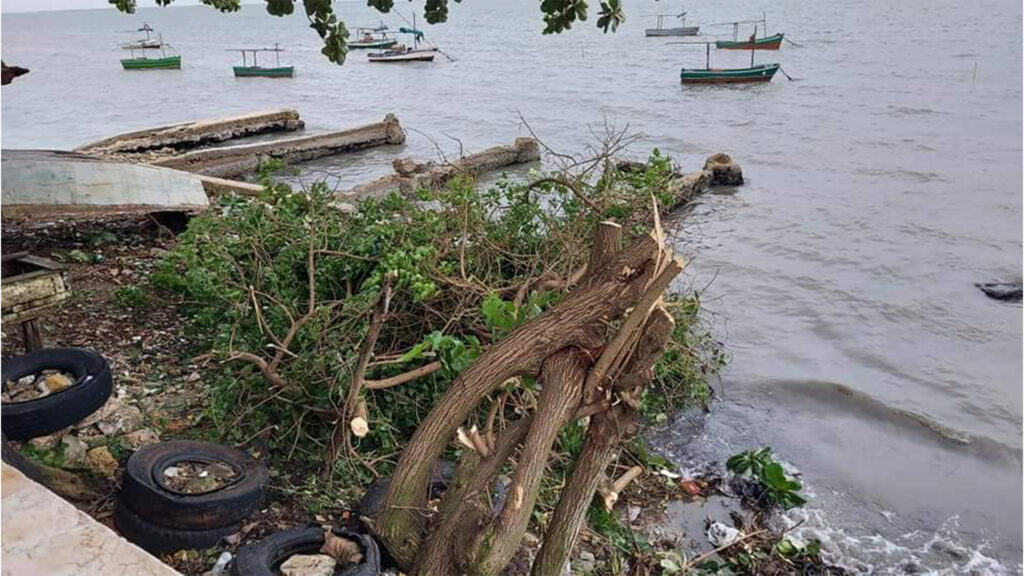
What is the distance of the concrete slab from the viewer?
2.74m

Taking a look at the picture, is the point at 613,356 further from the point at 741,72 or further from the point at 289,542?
the point at 741,72

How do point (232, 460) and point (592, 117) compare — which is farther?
point (592, 117)

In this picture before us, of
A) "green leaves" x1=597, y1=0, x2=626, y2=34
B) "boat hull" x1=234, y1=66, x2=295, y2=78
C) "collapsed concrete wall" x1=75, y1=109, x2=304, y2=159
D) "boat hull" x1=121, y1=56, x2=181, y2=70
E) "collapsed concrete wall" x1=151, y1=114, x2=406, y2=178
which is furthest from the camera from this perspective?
"boat hull" x1=121, y1=56, x2=181, y2=70

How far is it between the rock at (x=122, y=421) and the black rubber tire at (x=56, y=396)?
206mm

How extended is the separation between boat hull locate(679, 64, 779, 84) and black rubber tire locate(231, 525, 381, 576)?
32.4m

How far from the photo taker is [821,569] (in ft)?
19.1

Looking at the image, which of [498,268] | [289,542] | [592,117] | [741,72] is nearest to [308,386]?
[289,542]

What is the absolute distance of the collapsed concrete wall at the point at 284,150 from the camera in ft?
57.1

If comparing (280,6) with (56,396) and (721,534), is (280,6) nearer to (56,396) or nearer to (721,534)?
(56,396)

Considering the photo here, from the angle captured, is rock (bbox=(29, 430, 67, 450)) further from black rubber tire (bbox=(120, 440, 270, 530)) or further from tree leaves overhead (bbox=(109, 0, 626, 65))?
tree leaves overhead (bbox=(109, 0, 626, 65))

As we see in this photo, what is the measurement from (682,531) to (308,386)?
3.08m

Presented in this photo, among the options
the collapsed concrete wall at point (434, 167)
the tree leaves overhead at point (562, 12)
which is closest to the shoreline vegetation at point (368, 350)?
the tree leaves overhead at point (562, 12)

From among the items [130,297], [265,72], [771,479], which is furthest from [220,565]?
[265,72]

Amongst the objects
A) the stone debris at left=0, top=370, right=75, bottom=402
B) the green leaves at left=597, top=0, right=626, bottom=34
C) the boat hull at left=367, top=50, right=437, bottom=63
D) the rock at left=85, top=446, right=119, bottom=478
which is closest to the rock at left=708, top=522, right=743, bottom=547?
the green leaves at left=597, top=0, right=626, bottom=34
